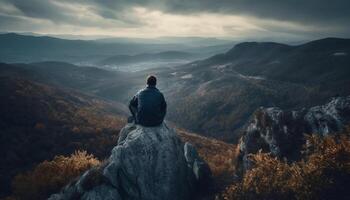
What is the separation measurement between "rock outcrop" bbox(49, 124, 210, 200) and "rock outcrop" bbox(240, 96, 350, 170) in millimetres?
4136

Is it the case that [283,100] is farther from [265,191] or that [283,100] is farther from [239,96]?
[265,191]

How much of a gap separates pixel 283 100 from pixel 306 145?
131 meters

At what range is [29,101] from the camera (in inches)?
2240

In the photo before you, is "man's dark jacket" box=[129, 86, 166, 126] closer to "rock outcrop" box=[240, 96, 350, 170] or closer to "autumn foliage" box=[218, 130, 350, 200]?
"autumn foliage" box=[218, 130, 350, 200]

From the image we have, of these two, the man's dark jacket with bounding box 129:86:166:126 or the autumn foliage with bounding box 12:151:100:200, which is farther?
the autumn foliage with bounding box 12:151:100:200

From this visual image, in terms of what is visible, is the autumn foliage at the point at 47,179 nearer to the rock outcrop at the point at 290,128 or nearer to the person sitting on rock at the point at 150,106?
the person sitting on rock at the point at 150,106

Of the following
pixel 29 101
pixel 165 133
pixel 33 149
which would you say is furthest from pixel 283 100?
pixel 165 133

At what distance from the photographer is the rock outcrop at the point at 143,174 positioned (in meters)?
16.1

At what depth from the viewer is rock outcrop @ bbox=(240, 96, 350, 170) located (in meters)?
19.1

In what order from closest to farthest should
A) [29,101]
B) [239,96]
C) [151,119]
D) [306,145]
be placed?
[306,145] < [151,119] < [29,101] < [239,96]

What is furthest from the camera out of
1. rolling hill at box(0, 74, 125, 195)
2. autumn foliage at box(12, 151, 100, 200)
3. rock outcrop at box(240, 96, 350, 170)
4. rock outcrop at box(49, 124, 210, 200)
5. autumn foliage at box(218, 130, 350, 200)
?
rolling hill at box(0, 74, 125, 195)

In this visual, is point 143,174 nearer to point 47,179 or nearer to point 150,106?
point 150,106

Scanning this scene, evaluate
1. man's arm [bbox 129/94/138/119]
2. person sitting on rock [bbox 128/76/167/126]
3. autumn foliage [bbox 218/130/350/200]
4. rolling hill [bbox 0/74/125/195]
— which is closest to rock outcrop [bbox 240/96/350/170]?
autumn foliage [bbox 218/130/350/200]

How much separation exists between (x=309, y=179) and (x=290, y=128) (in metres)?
6.74
